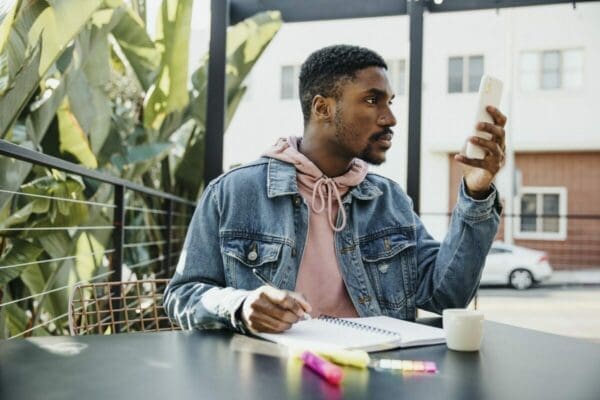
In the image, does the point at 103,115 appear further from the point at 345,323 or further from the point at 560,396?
the point at 560,396

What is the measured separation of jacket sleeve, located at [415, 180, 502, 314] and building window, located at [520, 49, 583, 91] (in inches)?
499

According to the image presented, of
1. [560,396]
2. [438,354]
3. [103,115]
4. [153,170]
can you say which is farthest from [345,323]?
[153,170]

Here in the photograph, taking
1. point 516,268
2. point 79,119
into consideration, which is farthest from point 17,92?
point 516,268

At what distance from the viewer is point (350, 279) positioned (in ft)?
4.67

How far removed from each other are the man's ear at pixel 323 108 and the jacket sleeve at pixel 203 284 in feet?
1.27

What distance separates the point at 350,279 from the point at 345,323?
0.33 meters

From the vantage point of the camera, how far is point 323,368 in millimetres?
763

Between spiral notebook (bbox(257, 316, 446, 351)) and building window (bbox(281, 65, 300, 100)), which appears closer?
spiral notebook (bbox(257, 316, 446, 351))

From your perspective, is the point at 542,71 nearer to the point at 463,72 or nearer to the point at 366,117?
the point at 463,72

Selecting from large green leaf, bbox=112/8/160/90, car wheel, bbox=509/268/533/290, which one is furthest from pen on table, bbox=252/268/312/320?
car wheel, bbox=509/268/533/290

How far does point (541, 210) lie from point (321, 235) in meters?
12.9

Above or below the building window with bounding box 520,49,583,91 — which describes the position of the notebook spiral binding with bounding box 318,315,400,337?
below

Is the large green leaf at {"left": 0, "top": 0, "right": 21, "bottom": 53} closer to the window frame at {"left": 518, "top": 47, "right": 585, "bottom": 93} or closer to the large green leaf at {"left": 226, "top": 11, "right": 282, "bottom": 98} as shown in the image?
the large green leaf at {"left": 226, "top": 11, "right": 282, "bottom": 98}

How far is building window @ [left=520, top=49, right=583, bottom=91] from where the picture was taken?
41.9 feet
